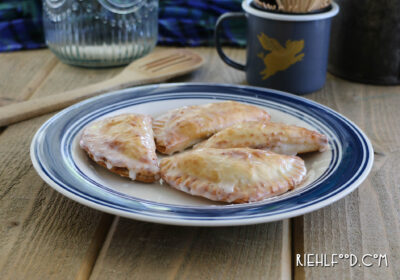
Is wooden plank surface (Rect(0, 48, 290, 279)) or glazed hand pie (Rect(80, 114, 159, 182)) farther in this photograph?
glazed hand pie (Rect(80, 114, 159, 182))

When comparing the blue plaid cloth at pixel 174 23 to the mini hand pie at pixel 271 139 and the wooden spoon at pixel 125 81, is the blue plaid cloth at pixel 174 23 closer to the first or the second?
the wooden spoon at pixel 125 81

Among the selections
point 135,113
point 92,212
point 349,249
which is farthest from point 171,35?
point 349,249

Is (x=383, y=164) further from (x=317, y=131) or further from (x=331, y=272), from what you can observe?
(x=331, y=272)

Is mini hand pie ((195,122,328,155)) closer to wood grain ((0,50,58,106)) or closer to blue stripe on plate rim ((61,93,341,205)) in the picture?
blue stripe on plate rim ((61,93,341,205))

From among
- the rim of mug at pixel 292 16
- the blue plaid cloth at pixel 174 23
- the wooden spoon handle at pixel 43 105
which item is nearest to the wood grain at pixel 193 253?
the wooden spoon handle at pixel 43 105

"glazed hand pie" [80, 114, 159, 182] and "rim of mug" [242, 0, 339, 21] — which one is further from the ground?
"rim of mug" [242, 0, 339, 21]

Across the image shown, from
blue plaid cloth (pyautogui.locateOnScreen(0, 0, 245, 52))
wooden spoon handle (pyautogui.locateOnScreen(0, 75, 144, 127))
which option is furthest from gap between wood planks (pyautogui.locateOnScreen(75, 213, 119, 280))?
blue plaid cloth (pyautogui.locateOnScreen(0, 0, 245, 52))
